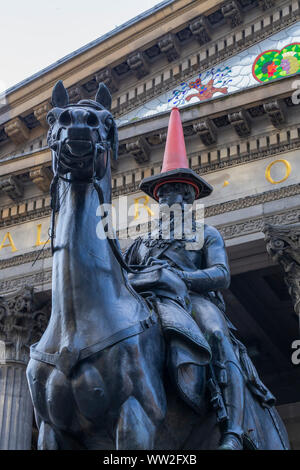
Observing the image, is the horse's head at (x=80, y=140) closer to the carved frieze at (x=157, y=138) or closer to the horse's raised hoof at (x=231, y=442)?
the horse's raised hoof at (x=231, y=442)

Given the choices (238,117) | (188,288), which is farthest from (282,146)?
(188,288)

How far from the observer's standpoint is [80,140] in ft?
18.2

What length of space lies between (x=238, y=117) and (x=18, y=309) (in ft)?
18.5

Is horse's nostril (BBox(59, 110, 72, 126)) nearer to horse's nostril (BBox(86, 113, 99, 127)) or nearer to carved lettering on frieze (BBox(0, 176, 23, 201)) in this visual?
horse's nostril (BBox(86, 113, 99, 127))

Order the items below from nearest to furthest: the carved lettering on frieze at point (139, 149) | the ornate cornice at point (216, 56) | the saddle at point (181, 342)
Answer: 1. the saddle at point (181, 342)
2. the carved lettering on frieze at point (139, 149)
3. the ornate cornice at point (216, 56)

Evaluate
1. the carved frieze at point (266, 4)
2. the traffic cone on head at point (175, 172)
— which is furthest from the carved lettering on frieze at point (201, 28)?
the traffic cone on head at point (175, 172)

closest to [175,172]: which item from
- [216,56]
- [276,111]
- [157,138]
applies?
[276,111]

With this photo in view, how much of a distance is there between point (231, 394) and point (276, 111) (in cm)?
1155

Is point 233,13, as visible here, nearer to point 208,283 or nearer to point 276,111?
point 276,111

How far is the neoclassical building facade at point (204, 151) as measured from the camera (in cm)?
1705

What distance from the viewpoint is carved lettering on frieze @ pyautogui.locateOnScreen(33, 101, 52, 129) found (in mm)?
22188

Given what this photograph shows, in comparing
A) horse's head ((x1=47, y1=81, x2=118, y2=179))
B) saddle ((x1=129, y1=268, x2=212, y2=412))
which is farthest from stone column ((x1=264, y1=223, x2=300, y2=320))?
horse's head ((x1=47, y1=81, x2=118, y2=179))

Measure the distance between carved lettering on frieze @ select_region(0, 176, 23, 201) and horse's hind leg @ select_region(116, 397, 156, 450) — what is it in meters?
14.5
